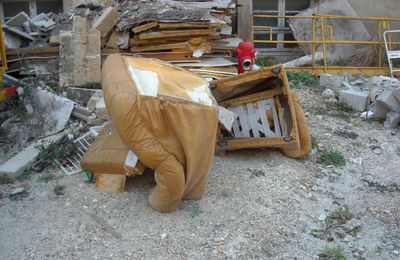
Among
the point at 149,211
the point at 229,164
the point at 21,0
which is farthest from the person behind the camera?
the point at 21,0

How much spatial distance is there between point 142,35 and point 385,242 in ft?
13.8

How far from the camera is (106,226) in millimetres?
4008

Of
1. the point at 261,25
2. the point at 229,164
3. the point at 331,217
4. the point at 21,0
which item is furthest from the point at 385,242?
the point at 21,0

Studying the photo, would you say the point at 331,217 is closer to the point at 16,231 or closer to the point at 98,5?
the point at 16,231

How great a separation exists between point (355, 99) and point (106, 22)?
3.84 metres

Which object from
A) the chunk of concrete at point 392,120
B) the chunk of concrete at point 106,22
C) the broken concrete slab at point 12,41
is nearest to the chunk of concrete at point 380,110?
the chunk of concrete at point 392,120

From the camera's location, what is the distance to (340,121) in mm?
6871

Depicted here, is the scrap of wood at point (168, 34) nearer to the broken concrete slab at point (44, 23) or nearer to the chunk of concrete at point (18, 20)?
the broken concrete slab at point (44, 23)

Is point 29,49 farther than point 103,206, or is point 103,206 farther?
point 29,49

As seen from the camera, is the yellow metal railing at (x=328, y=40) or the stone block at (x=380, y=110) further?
the yellow metal railing at (x=328, y=40)

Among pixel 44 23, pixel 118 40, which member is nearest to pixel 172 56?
pixel 118 40

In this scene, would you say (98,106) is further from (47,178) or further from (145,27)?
(145,27)

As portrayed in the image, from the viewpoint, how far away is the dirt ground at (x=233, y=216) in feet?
12.5

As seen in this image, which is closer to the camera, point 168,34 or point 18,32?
point 168,34
